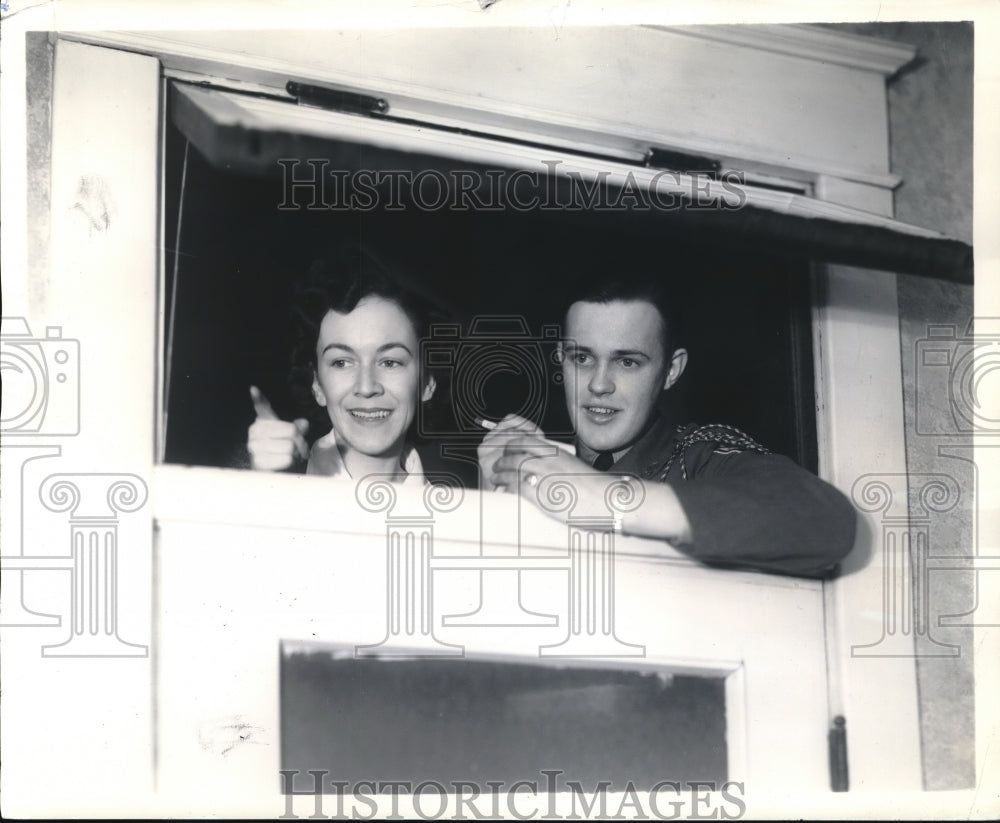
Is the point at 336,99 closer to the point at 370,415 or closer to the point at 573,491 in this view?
the point at 370,415

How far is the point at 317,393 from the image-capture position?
1.59 meters

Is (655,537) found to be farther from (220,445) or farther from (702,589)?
(220,445)

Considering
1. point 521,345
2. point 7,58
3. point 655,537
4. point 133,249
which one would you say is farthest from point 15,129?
point 655,537

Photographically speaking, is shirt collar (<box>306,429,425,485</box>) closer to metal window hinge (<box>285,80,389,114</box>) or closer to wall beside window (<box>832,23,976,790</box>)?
metal window hinge (<box>285,80,389,114</box>)

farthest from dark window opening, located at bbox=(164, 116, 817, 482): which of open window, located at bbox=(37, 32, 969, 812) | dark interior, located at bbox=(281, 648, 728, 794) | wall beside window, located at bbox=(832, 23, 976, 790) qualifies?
dark interior, located at bbox=(281, 648, 728, 794)

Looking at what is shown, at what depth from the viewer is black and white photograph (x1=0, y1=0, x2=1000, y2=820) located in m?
1.56

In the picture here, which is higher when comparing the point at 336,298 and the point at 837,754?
the point at 336,298

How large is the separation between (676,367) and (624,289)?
13 centimetres

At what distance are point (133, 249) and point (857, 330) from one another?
3.41ft

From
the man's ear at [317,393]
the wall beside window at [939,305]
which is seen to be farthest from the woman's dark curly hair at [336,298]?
the wall beside window at [939,305]

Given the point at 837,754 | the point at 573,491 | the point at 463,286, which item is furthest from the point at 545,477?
the point at 837,754

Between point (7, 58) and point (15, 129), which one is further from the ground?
point (7, 58)

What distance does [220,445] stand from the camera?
1.56 meters

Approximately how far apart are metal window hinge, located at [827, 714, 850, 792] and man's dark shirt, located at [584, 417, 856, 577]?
22 cm
